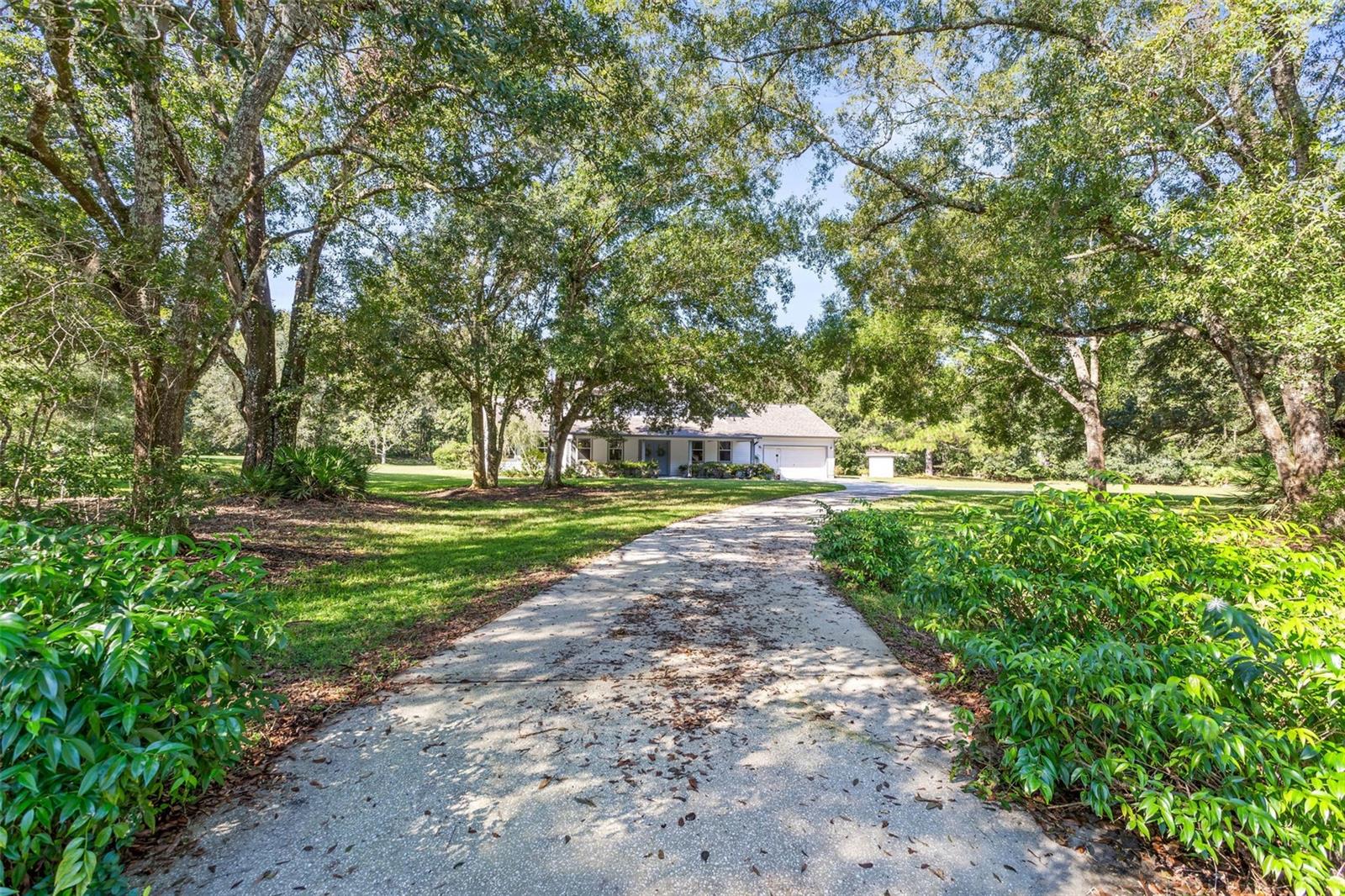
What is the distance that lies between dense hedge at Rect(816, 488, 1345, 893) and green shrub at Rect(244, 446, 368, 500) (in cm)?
1331

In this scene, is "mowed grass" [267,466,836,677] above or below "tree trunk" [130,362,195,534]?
below

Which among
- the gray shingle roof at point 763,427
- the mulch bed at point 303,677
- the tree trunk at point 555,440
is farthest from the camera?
the gray shingle roof at point 763,427

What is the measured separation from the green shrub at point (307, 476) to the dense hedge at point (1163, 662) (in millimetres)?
13306

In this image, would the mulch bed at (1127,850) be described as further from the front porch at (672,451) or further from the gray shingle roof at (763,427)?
the front porch at (672,451)

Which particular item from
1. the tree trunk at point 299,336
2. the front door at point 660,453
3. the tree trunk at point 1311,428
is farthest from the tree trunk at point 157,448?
the front door at point 660,453

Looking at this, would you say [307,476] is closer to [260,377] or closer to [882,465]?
[260,377]

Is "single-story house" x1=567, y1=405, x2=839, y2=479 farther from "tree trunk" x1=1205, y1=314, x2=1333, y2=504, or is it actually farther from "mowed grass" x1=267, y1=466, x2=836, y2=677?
"tree trunk" x1=1205, y1=314, x2=1333, y2=504

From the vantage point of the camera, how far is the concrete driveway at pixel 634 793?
6.93ft

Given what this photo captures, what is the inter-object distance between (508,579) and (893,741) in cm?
487

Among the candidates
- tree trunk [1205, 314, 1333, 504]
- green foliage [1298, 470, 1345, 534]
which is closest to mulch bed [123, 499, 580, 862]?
green foliage [1298, 470, 1345, 534]

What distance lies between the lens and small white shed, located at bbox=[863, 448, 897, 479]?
3725 cm

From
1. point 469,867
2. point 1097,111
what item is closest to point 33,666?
point 469,867

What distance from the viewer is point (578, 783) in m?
2.68

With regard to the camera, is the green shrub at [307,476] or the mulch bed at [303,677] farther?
the green shrub at [307,476]
